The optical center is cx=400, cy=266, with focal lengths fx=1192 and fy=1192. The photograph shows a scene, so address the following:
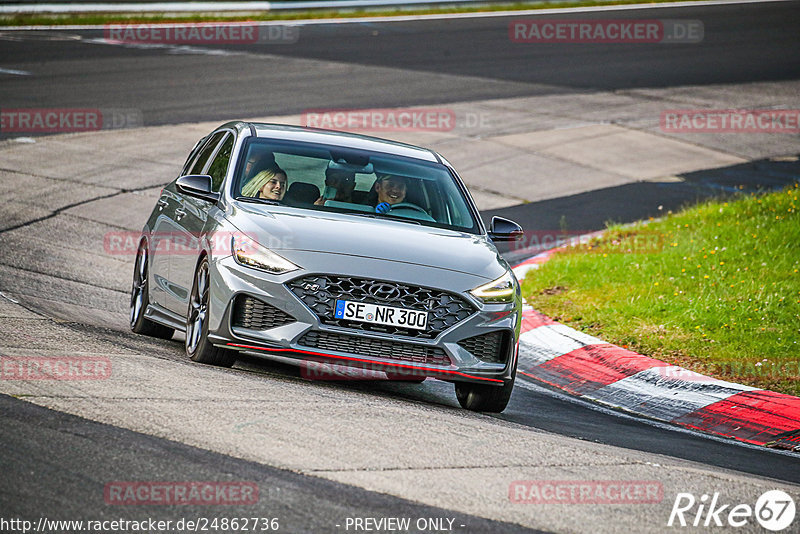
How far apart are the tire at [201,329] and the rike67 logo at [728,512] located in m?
3.27

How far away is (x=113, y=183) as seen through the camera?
16.0 meters

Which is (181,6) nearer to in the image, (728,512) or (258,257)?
(258,257)

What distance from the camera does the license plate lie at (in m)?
7.31

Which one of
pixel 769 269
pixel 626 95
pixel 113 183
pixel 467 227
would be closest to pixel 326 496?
pixel 467 227

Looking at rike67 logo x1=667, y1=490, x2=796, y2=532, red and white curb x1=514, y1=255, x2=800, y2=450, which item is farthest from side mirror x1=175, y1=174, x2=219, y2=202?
rike67 logo x1=667, y1=490, x2=796, y2=532

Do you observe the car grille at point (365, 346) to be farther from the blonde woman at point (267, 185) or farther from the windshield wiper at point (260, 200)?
the blonde woman at point (267, 185)

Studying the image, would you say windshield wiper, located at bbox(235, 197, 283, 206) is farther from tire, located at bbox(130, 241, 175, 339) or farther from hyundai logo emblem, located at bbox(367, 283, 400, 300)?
tire, located at bbox(130, 241, 175, 339)

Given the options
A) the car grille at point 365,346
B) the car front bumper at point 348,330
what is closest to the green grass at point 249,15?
the car front bumper at point 348,330

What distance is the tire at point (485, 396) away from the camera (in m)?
7.94

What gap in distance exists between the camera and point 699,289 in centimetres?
1154

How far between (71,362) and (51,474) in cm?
198

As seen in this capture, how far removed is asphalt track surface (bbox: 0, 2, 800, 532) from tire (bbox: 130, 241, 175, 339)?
564 mm

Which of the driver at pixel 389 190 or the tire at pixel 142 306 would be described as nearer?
the driver at pixel 389 190

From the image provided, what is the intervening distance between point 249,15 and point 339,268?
26139mm
